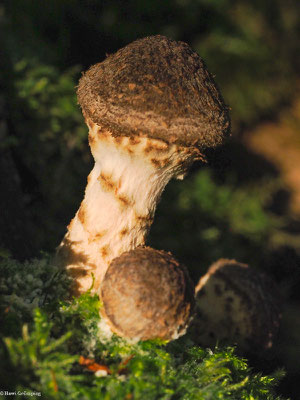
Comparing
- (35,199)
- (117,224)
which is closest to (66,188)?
(35,199)

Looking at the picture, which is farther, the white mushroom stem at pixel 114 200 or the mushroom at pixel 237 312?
the mushroom at pixel 237 312

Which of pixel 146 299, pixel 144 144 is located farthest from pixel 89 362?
pixel 144 144

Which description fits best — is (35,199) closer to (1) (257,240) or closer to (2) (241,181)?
(1) (257,240)

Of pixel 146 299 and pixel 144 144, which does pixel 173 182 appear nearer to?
pixel 144 144

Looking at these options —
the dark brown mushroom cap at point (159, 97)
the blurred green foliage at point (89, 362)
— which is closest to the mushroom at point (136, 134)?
the dark brown mushroom cap at point (159, 97)

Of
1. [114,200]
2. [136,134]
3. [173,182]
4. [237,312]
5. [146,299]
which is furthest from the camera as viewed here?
[173,182]

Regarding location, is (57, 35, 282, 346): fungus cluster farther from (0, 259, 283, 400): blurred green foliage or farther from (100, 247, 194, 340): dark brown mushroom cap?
(0, 259, 283, 400): blurred green foliage

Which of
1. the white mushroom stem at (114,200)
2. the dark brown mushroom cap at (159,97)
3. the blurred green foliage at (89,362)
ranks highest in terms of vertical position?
the dark brown mushroom cap at (159,97)

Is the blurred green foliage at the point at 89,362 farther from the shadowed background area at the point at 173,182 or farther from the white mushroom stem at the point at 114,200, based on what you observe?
the shadowed background area at the point at 173,182
